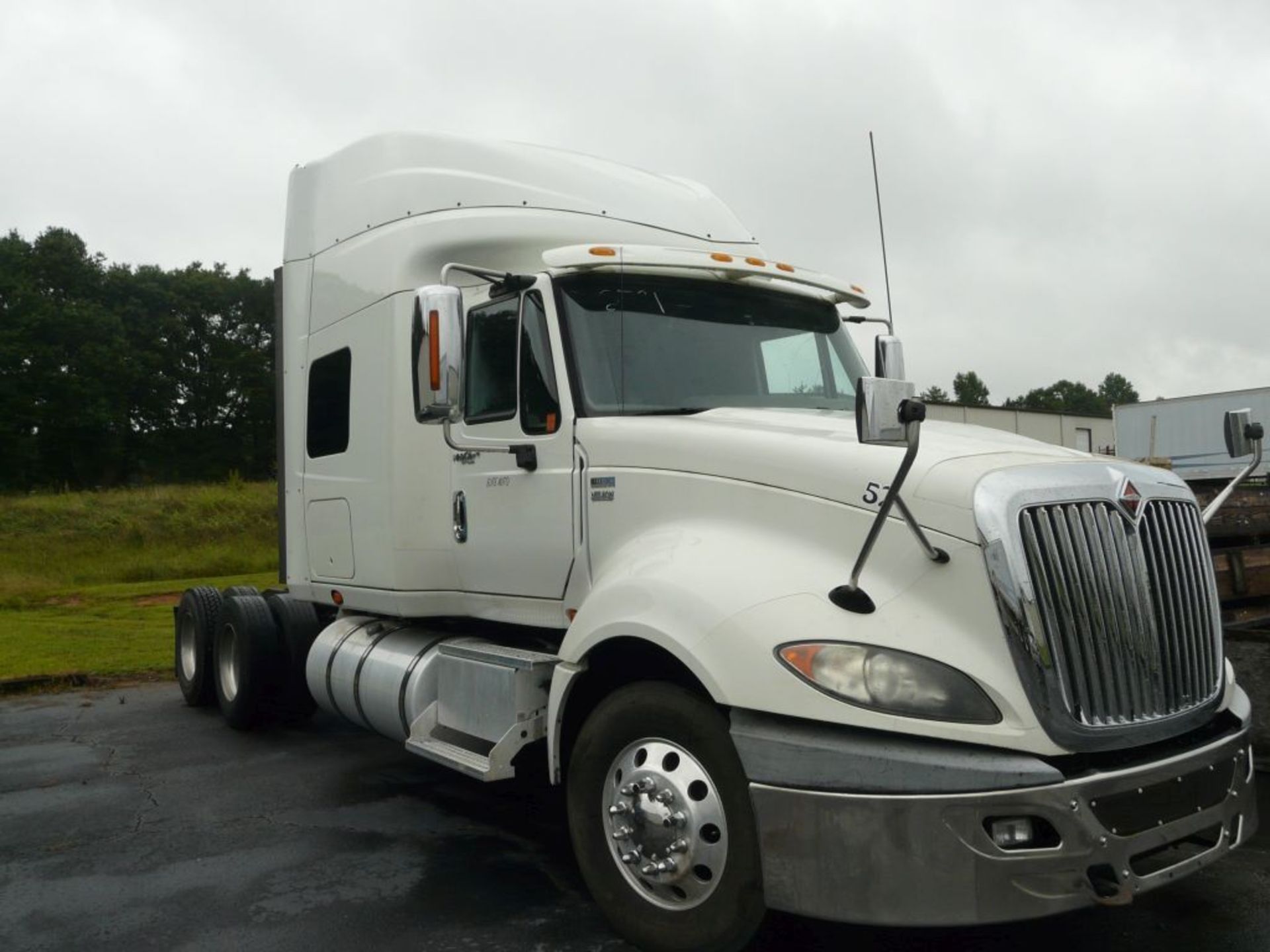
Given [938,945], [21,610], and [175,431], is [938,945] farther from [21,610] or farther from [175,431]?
[175,431]

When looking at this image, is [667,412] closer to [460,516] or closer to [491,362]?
[491,362]

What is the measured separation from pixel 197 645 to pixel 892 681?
742 cm

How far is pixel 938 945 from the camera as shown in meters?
4.14

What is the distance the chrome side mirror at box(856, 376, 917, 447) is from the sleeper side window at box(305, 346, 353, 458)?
13.6 ft

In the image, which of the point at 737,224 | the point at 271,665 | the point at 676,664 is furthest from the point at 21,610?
the point at 676,664

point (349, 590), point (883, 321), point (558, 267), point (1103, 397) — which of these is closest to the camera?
point (558, 267)

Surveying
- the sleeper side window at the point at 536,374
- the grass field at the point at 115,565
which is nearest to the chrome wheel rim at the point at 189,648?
the grass field at the point at 115,565

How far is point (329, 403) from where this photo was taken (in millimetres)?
6996

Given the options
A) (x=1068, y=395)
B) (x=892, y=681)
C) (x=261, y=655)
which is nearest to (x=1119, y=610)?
(x=892, y=681)

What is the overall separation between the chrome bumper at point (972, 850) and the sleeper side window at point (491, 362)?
2535mm

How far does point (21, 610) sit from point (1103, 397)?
127 metres

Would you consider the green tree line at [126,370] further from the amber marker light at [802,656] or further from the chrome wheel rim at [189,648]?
the amber marker light at [802,656]

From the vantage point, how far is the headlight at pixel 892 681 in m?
3.27

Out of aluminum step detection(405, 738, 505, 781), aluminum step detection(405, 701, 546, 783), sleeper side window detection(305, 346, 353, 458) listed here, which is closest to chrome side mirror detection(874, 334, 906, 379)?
aluminum step detection(405, 701, 546, 783)
